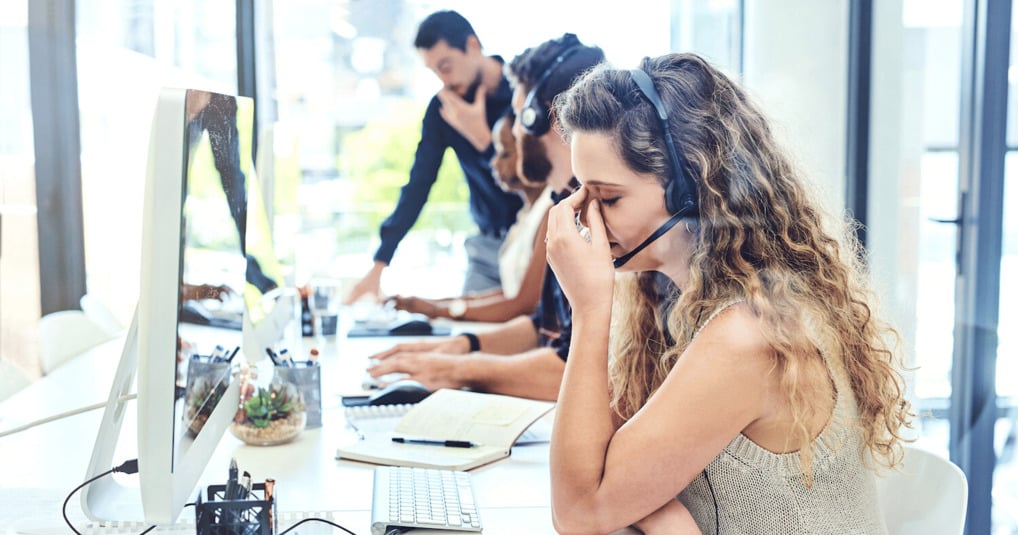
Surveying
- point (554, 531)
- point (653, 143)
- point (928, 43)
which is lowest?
point (554, 531)

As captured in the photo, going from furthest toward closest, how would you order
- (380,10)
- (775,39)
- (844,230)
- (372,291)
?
(380,10) → (775,39) → (372,291) → (844,230)

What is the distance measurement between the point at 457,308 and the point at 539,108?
3.03ft

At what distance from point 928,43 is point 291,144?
5.84ft

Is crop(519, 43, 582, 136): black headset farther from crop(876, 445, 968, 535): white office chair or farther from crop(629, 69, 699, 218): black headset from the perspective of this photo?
crop(876, 445, 968, 535): white office chair

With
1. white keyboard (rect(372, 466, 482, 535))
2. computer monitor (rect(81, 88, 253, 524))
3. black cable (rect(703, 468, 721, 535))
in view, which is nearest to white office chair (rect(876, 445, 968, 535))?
black cable (rect(703, 468, 721, 535))

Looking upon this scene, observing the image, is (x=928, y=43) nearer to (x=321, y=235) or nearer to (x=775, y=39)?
(x=775, y=39)

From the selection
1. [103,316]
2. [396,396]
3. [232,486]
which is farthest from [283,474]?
[103,316]

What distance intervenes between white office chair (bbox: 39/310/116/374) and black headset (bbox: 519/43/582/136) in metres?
1.14

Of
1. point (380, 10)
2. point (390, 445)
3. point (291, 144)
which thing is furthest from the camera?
point (380, 10)

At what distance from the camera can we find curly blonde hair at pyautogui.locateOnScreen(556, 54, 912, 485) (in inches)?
40.2

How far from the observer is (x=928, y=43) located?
2570mm

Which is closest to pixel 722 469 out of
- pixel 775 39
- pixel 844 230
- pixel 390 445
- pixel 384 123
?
pixel 844 230

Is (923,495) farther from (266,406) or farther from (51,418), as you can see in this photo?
(51,418)

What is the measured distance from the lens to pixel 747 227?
41.0 inches
